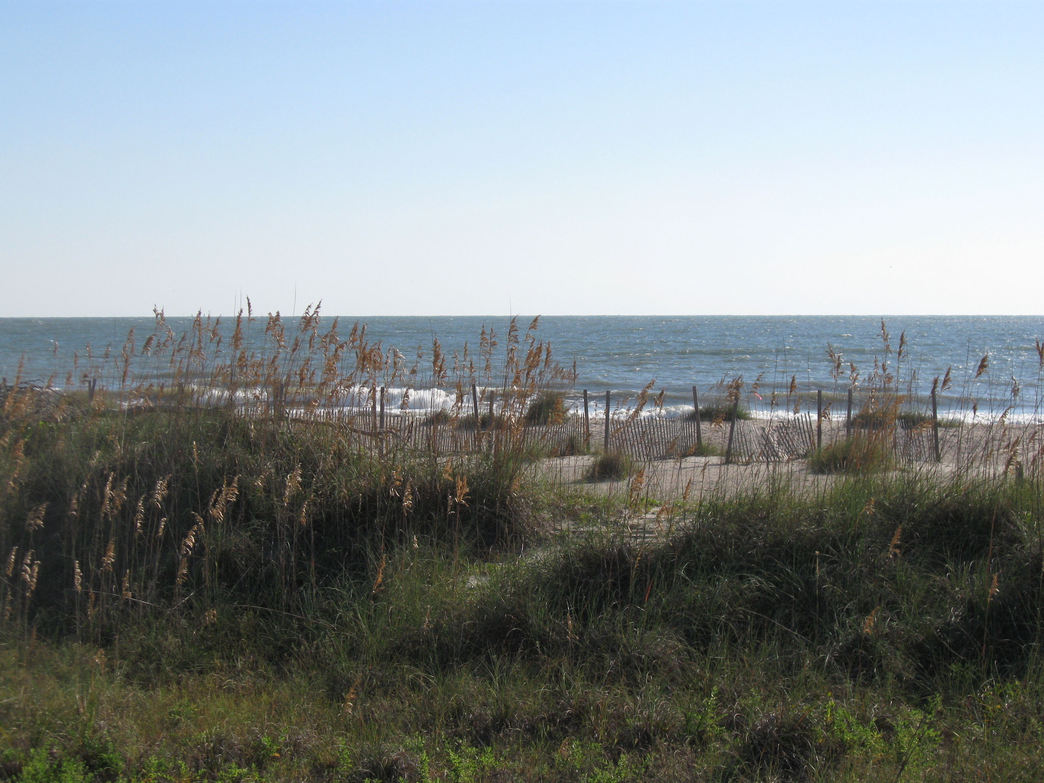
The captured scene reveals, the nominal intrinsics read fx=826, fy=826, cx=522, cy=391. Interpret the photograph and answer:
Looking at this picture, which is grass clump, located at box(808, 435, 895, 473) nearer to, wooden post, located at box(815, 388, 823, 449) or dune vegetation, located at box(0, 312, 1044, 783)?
dune vegetation, located at box(0, 312, 1044, 783)

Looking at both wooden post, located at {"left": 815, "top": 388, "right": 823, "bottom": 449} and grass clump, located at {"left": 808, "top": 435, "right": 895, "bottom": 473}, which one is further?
wooden post, located at {"left": 815, "top": 388, "right": 823, "bottom": 449}

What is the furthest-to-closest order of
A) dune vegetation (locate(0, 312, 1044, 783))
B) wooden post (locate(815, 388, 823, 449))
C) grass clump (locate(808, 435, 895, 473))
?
wooden post (locate(815, 388, 823, 449))
grass clump (locate(808, 435, 895, 473))
dune vegetation (locate(0, 312, 1044, 783))

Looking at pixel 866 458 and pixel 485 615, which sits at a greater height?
pixel 866 458

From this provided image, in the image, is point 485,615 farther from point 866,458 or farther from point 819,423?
point 819,423

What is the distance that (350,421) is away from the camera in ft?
21.9

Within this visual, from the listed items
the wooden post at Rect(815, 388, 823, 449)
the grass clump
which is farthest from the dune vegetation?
the wooden post at Rect(815, 388, 823, 449)

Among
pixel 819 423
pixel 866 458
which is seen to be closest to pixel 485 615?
pixel 866 458

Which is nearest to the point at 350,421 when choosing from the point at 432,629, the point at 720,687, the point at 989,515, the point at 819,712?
the point at 432,629

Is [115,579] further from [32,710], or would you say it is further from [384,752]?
[384,752]

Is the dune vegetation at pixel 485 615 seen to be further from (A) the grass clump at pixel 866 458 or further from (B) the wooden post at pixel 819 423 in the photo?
(B) the wooden post at pixel 819 423

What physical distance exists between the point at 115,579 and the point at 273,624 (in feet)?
3.53

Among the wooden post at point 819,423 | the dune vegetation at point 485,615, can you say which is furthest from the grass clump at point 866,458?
the wooden post at point 819,423

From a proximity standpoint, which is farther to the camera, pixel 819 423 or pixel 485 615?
pixel 819 423

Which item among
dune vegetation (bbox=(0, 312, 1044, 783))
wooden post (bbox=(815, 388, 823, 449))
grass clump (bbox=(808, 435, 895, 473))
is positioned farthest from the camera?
wooden post (bbox=(815, 388, 823, 449))
